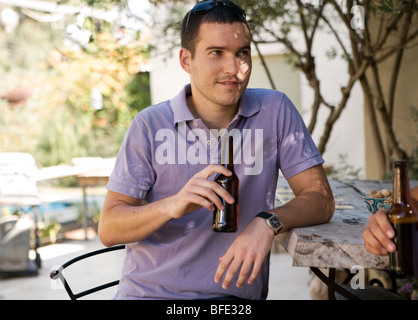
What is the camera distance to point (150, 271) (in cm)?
210

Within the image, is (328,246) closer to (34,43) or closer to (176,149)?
(176,149)

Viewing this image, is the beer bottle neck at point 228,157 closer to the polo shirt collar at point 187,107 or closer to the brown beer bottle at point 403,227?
the polo shirt collar at point 187,107

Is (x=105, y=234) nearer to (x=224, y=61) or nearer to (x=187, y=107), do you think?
(x=187, y=107)

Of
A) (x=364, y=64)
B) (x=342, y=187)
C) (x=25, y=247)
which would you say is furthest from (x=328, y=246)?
(x=25, y=247)

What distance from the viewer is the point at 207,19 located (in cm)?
215

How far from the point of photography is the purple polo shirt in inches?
81.4

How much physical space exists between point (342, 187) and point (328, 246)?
1.35 m

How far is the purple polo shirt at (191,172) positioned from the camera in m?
2.07

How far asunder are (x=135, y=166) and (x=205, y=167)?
0.83ft

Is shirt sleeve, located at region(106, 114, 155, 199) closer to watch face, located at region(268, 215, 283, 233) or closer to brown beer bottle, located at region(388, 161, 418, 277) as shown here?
watch face, located at region(268, 215, 283, 233)

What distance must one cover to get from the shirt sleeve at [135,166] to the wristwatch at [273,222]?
454 mm

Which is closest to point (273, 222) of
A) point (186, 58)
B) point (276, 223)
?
point (276, 223)

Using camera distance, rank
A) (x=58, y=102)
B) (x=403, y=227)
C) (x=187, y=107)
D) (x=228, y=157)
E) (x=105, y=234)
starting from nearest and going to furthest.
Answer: (x=403, y=227)
(x=228, y=157)
(x=105, y=234)
(x=187, y=107)
(x=58, y=102)

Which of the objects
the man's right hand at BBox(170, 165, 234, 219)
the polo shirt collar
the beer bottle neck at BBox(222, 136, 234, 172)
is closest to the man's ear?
the polo shirt collar
